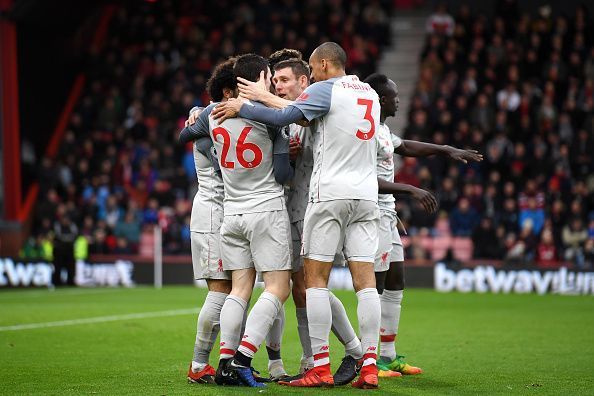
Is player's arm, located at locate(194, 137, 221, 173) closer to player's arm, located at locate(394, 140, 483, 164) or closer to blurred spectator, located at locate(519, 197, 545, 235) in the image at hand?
player's arm, located at locate(394, 140, 483, 164)

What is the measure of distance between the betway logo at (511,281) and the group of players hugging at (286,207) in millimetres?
12659

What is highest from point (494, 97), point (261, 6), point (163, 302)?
point (261, 6)

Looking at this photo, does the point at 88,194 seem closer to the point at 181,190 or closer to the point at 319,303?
the point at 181,190

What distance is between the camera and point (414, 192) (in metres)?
8.47

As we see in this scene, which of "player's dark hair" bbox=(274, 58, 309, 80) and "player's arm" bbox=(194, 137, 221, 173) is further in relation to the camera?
"player's dark hair" bbox=(274, 58, 309, 80)

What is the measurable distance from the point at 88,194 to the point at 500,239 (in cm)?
1030

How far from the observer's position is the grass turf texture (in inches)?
320

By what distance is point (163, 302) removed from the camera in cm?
1838

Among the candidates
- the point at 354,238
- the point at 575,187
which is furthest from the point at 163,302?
the point at 354,238

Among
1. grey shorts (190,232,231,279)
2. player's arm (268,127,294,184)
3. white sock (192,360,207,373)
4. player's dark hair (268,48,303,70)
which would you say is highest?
player's dark hair (268,48,303,70)

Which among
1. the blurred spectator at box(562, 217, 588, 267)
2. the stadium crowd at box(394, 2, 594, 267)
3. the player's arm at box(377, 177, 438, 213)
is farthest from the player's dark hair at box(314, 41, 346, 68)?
the blurred spectator at box(562, 217, 588, 267)

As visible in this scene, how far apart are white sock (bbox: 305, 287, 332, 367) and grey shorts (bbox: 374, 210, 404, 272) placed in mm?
1149

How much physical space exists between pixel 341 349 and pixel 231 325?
9.84ft

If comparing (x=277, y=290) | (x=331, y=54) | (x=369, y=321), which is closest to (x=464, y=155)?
(x=331, y=54)
